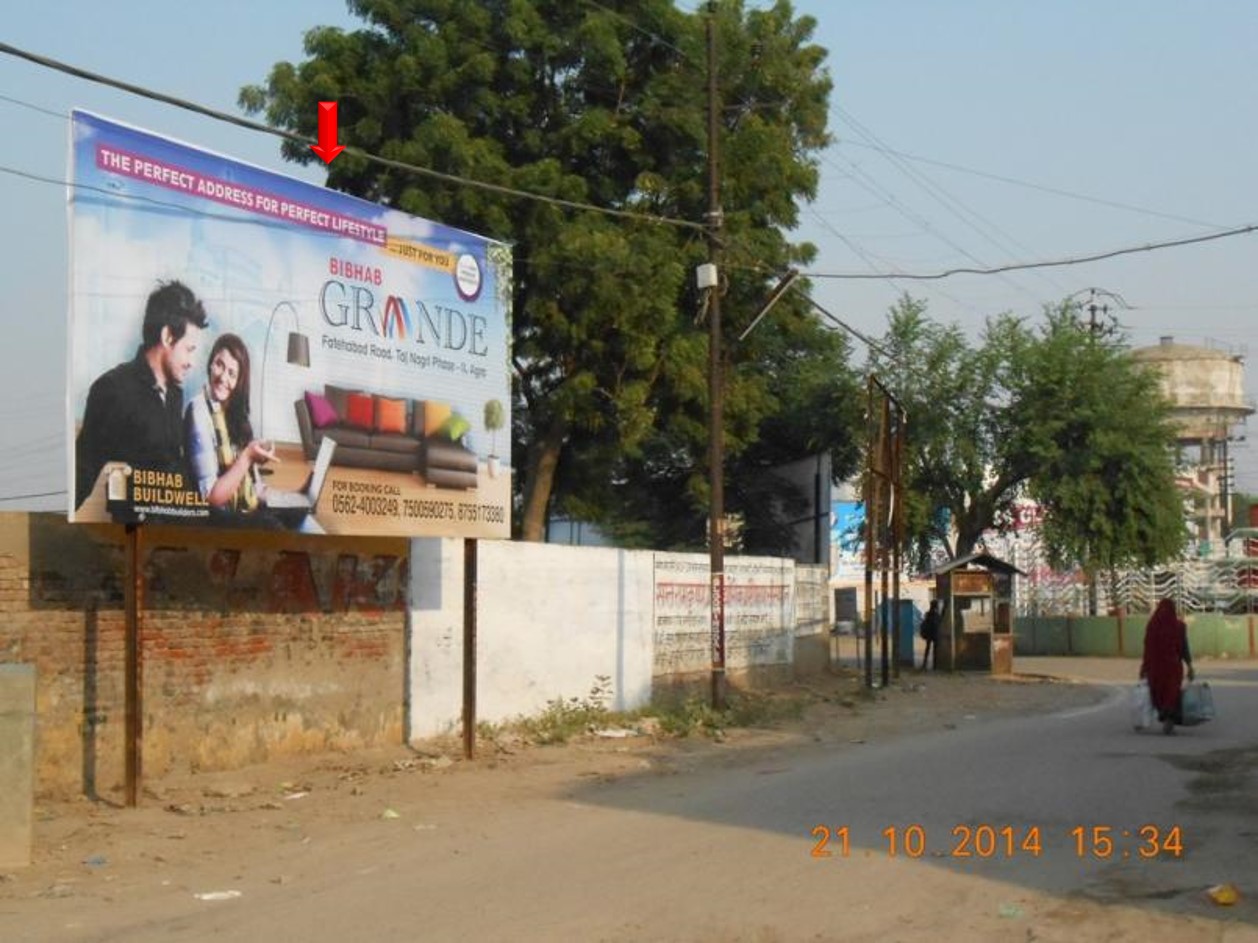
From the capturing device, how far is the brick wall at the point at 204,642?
1339 centimetres

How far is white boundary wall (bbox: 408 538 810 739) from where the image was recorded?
18.3 m

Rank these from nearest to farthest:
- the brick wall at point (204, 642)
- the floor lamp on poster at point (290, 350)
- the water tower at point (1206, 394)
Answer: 1. the brick wall at point (204, 642)
2. the floor lamp on poster at point (290, 350)
3. the water tower at point (1206, 394)

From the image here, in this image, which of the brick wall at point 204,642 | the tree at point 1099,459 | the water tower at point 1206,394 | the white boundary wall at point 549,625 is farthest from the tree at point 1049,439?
the water tower at point 1206,394

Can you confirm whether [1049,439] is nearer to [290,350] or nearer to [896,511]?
[896,511]

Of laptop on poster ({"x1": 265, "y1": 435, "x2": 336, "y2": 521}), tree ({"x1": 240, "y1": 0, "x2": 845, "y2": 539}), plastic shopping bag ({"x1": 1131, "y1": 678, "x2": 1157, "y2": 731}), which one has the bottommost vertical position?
plastic shopping bag ({"x1": 1131, "y1": 678, "x2": 1157, "y2": 731})

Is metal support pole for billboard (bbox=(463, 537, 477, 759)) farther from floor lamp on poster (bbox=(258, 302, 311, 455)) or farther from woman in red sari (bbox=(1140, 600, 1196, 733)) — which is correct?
woman in red sari (bbox=(1140, 600, 1196, 733))

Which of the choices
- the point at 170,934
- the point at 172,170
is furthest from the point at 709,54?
the point at 170,934

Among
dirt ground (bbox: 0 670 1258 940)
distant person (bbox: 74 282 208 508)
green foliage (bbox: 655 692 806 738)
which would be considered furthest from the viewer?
green foliage (bbox: 655 692 806 738)

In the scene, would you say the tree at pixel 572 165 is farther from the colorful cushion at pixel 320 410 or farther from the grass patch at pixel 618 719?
the colorful cushion at pixel 320 410

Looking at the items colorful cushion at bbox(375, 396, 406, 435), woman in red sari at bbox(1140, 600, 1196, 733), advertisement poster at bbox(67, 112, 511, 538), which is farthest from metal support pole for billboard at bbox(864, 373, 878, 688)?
colorful cushion at bbox(375, 396, 406, 435)

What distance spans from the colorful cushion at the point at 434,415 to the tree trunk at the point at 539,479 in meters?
13.4

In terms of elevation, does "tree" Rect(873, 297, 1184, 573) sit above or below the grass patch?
Answer: above

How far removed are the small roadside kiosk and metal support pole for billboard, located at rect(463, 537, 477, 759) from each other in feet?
64.5

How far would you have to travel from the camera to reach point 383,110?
2875 cm
